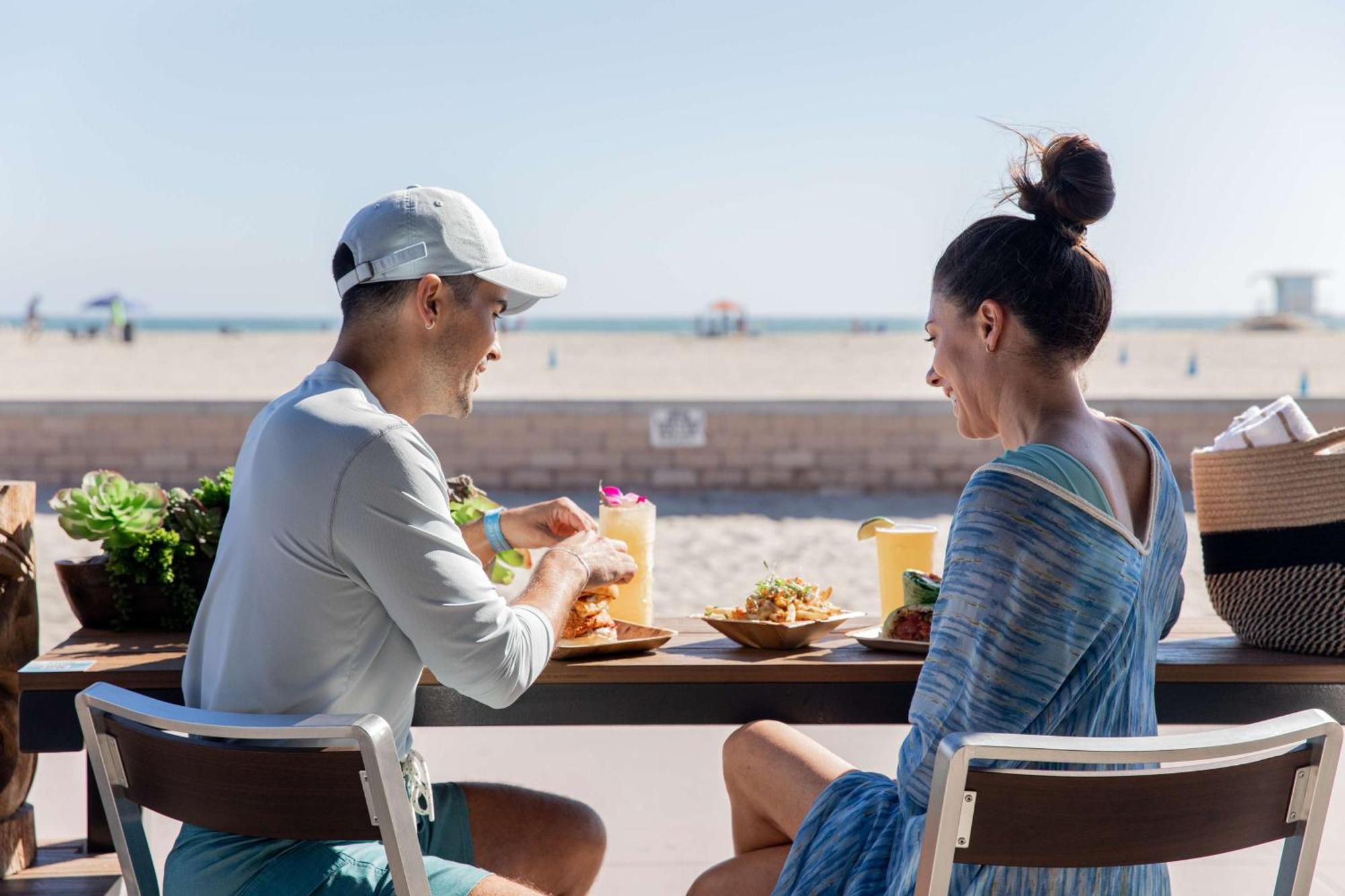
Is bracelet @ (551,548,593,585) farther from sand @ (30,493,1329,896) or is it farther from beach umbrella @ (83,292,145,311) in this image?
beach umbrella @ (83,292,145,311)

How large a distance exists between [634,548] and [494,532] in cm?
26

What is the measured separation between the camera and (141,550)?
2186mm

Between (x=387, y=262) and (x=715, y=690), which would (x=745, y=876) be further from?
(x=387, y=262)

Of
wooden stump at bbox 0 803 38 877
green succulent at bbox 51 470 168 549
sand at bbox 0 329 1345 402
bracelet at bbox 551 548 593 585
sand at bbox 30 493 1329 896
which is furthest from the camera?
sand at bbox 0 329 1345 402

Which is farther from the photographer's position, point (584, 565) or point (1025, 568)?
point (584, 565)

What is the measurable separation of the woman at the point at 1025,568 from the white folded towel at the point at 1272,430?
0.43 metres

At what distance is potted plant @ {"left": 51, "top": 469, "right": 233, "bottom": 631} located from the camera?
219 cm

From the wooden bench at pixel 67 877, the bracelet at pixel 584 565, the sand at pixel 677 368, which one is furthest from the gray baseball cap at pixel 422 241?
the sand at pixel 677 368

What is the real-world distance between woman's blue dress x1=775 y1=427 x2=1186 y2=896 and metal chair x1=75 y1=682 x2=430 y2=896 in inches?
22.2

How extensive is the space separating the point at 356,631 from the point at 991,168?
1.09m

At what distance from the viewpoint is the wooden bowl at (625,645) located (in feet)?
6.72

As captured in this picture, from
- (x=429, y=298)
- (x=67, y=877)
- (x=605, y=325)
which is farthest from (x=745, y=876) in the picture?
(x=605, y=325)

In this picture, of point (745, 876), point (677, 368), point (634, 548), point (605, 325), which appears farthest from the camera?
point (605, 325)

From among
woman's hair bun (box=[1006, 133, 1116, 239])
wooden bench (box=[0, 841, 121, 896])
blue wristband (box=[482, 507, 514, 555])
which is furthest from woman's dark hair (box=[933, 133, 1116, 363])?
wooden bench (box=[0, 841, 121, 896])
